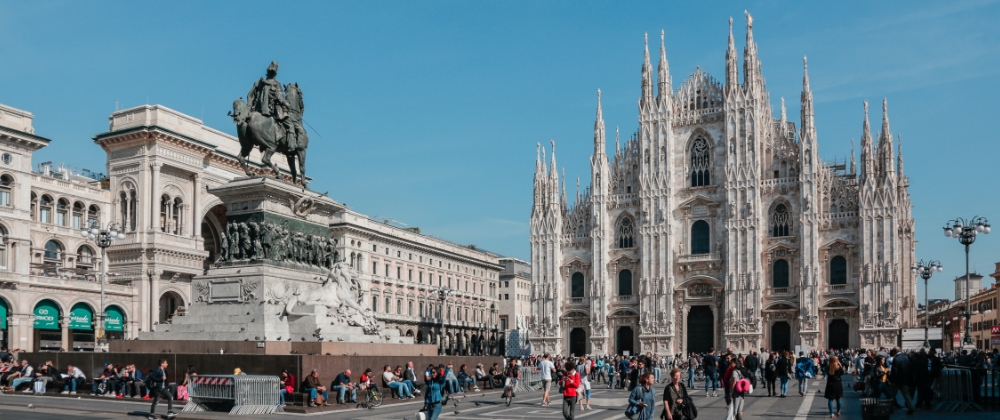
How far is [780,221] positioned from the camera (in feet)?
A: 200

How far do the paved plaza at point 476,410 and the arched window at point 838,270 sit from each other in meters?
33.7

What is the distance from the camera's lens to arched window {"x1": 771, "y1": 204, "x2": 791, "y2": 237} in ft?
200

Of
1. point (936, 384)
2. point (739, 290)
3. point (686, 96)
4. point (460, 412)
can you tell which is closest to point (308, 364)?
point (460, 412)

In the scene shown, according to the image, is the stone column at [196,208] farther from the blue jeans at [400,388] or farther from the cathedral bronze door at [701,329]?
the blue jeans at [400,388]

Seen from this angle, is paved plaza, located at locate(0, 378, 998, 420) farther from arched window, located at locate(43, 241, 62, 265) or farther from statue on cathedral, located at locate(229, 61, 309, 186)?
arched window, located at locate(43, 241, 62, 265)

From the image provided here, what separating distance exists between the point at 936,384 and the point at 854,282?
35746mm

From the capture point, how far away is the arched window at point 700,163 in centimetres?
6328

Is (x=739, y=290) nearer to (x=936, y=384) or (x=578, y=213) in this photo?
(x=578, y=213)

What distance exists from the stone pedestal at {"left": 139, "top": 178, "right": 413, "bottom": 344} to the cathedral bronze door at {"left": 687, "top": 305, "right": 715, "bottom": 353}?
1723 inches

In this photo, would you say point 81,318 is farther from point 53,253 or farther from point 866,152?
point 866,152

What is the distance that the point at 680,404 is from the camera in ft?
41.8

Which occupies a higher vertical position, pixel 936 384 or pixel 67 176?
pixel 67 176

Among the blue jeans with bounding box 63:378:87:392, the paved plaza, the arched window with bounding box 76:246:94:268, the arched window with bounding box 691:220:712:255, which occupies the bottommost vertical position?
the paved plaza

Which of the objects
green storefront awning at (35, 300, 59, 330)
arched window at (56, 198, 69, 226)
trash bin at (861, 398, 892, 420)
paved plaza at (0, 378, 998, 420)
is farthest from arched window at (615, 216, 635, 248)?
trash bin at (861, 398, 892, 420)
